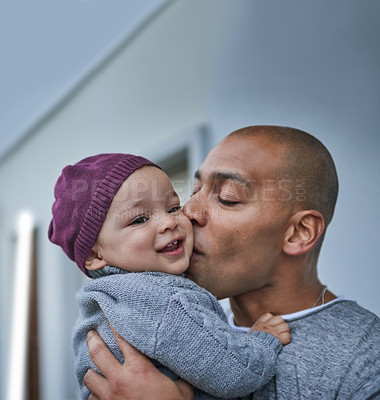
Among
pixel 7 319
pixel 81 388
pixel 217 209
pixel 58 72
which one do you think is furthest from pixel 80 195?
pixel 7 319

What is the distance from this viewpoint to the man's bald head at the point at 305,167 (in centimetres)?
117

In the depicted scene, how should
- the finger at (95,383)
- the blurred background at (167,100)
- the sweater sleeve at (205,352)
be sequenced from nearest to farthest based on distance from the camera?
the sweater sleeve at (205,352) < the finger at (95,383) < the blurred background at (167,100)

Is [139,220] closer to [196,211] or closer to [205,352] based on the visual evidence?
[196,211]

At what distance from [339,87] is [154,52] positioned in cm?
124

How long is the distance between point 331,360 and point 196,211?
0.46 m

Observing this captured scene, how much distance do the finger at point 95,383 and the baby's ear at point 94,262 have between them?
228 mm

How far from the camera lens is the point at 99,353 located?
3.22 feet

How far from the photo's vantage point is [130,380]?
918 millimetres

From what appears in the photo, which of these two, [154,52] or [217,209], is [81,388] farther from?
[154,52]

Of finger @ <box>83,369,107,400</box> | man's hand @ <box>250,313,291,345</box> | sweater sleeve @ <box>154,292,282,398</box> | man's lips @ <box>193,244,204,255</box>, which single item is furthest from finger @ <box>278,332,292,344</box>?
finger @ <box>83,369,107,400</box>

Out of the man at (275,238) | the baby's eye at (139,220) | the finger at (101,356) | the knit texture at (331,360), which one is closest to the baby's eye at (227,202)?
the man at (275,238)

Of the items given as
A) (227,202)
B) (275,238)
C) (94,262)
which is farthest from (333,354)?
(94,262)

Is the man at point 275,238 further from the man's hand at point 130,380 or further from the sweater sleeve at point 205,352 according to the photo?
the sweater sleeve at point 205,352

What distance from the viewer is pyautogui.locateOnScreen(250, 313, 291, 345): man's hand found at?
105 cm
